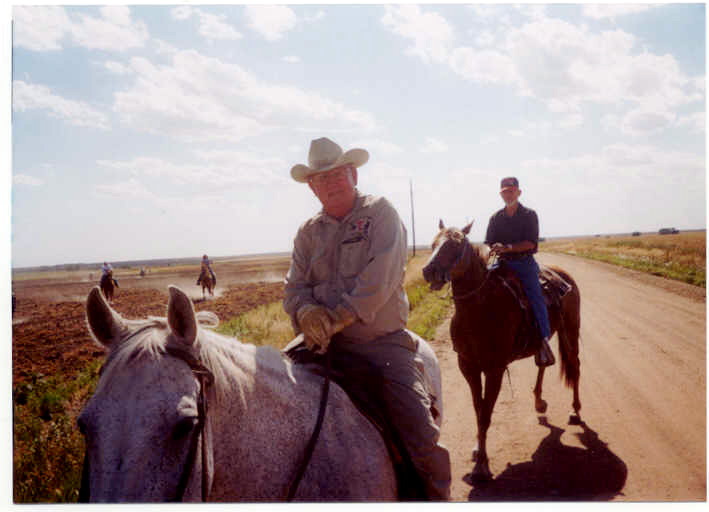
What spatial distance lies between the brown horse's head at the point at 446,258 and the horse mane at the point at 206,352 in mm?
2171

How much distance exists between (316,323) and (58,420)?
462 cm

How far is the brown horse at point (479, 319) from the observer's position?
3.86 m

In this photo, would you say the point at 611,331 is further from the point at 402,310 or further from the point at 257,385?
the point at 257,385

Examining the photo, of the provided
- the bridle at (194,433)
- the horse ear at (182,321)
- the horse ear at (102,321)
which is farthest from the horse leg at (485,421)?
the horse ear at (102,321)

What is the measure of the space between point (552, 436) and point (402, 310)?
3.10 m

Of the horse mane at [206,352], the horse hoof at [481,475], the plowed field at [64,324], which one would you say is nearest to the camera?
the horse mane at [206,352]

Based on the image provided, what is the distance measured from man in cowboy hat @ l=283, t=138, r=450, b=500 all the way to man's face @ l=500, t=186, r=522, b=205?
2369 mm

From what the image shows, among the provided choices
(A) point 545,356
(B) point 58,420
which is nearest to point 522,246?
(A) point 545,356

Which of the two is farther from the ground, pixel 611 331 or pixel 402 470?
pixel 402 470

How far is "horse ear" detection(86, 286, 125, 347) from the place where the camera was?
5.05 ft

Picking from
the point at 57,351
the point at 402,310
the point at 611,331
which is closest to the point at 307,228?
the point at 402,310

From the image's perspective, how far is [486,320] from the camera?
13.3 ft

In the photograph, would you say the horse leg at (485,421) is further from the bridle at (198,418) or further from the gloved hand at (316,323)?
the bridle at (198,418)

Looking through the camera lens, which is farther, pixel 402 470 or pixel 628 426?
pixel 628 426
